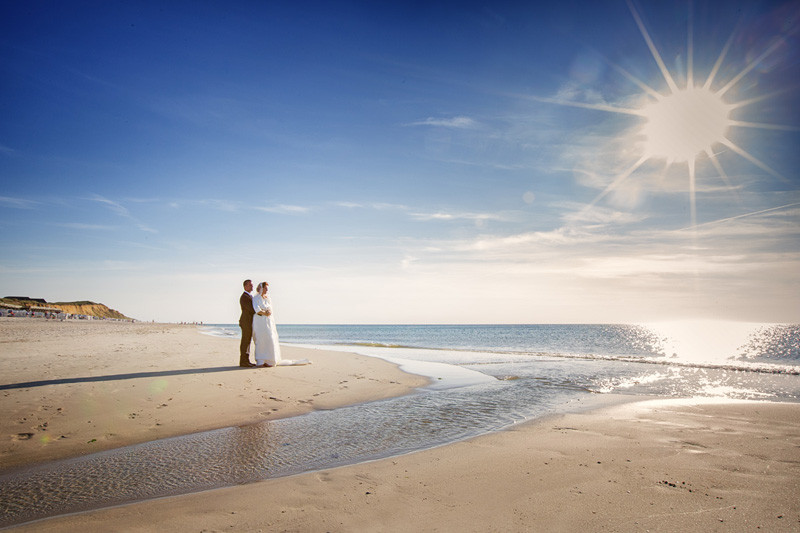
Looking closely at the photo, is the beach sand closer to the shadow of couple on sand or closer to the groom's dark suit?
the shadow of couple on sand

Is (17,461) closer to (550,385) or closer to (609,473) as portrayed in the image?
(609,473)

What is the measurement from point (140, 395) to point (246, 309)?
18.3ft

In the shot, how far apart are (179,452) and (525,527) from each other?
15.0 feet

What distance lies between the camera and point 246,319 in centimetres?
1357

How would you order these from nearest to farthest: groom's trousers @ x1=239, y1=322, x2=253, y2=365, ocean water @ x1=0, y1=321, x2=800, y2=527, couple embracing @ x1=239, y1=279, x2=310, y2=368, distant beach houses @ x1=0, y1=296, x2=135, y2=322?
ocean water @ x1=0, y1=321, x2=800, y2=527, groom's trousers @ x1=239, y1=322, x2=253, y2=365, couple embracing @ x1=239, y1=279, x2=310, y2=368, distant beach houses @ x1=0, y1=296, x2=135, y2=322

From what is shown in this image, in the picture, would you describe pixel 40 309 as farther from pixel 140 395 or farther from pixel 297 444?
pixel 297 444

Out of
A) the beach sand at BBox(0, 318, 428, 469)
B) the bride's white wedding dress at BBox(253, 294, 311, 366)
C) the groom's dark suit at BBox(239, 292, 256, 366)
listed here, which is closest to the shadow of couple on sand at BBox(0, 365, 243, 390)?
the beach sand at BBox(0, 318, 428, 469)

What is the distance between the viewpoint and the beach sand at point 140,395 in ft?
19.0

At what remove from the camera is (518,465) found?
4.82 m

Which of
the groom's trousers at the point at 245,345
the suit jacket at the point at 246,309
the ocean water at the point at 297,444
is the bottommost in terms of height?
the ocean water at the point at 297,444

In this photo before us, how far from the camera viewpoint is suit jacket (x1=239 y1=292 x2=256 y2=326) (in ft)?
44.5

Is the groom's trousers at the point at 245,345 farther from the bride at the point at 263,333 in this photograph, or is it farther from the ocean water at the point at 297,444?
the ocean water at the point at 297,444

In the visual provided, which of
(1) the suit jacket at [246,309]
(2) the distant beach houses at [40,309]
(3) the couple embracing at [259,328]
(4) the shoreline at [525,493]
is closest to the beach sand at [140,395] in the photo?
(3) the couple embracing at [259,328]

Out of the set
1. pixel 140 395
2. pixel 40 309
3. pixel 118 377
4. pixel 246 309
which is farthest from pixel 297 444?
pixel 40 309
